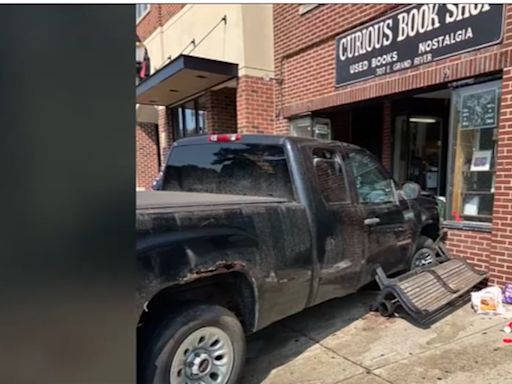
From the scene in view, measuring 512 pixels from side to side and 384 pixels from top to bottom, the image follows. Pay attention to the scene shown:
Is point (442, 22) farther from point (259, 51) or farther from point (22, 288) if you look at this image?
point (22, 288)

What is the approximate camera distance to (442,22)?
5.72m

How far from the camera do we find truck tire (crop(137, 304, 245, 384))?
243 cm

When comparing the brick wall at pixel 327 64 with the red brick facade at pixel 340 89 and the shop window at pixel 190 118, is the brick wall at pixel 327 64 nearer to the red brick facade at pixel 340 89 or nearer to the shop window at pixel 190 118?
the red brick facade at pixel 340 89

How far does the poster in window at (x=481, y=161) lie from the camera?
539cm

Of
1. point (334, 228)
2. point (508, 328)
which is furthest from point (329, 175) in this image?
point (508, 328)

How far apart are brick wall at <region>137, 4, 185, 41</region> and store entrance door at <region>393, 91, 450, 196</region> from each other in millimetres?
6193

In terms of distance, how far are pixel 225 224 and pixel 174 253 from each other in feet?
1.49

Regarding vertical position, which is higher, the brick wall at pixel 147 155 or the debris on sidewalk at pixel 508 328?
the brick wall at pixel 147 155

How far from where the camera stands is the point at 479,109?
17.7 feet

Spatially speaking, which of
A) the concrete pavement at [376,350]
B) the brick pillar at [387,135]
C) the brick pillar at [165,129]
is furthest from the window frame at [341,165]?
the brick pillar at [165,129]

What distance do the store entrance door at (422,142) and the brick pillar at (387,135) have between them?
0.12m

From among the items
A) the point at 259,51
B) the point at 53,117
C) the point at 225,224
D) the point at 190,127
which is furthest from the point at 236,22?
the point at 53,117

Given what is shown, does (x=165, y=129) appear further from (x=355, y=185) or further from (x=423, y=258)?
(x=355, y=185)

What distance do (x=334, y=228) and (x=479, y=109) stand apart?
10.4 feet
